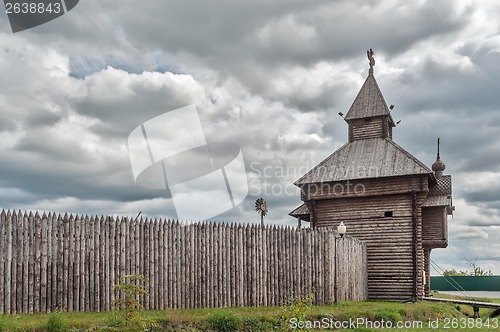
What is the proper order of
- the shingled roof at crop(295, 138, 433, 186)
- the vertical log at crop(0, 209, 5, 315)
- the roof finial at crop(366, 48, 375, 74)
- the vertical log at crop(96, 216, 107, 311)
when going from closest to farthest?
the vertical log at crop(0, 209, 5, 315)
the vertical log at crop(96, 216, 107, 311)
the shingled roof at crop(295, 138, 433, 186)
the roof finial at crop(366, 48, 375, 74)

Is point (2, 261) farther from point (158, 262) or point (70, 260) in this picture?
point (158, 262)

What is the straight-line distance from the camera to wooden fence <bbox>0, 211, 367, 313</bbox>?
1327 cm

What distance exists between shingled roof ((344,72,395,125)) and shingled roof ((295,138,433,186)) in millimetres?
1323

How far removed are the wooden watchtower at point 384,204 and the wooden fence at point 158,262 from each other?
18.2 feet

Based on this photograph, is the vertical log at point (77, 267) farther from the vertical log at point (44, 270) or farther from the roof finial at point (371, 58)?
the roof finial at point (371, 58)

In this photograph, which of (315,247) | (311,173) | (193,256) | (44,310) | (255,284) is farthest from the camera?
(311,173)

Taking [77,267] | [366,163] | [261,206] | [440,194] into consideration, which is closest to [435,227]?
[440,194]

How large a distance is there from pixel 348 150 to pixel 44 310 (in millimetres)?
18078

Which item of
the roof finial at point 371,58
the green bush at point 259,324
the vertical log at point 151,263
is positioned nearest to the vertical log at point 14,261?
the vertical log at point 151,263

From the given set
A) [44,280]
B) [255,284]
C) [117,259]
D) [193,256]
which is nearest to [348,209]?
[255,284]

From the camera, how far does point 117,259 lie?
14562 mm

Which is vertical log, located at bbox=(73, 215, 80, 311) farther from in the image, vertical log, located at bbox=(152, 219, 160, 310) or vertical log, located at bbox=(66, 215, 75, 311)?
vertical log, located at bbox=(152, 219, 160, 310)

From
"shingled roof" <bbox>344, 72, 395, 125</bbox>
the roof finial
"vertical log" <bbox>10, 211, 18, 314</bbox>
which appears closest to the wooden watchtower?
"shingled roof" <bbox>344, 72, 395, 125</bbox>

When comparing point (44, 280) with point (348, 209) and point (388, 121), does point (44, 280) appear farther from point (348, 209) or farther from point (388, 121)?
point (388, 121)
